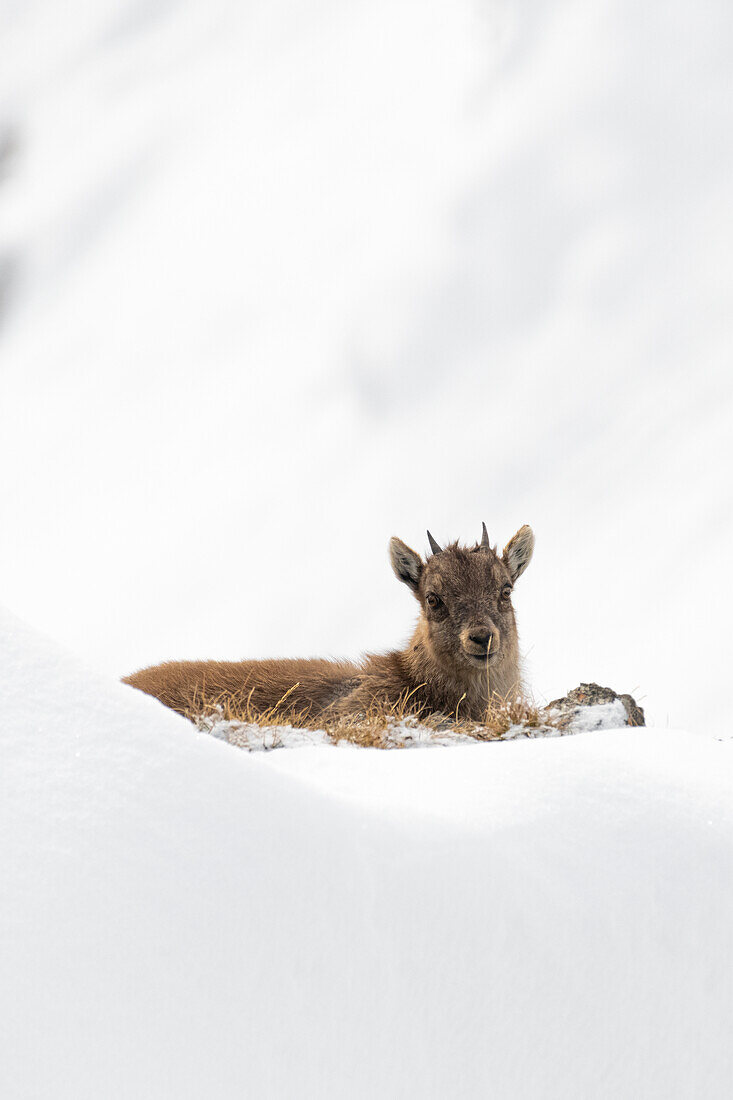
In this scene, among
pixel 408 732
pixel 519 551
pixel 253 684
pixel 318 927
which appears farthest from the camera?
pixel 519 551

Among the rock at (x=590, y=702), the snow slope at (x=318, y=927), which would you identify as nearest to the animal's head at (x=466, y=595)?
the rock at (x=590, y=702)

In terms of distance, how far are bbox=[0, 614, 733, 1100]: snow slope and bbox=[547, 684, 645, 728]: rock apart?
8.95ft

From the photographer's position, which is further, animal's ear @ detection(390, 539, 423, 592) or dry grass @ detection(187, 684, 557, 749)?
animal's ear @ detection(390, 539, 423, 592)

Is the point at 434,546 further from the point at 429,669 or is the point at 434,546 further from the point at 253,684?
the point at 253,684

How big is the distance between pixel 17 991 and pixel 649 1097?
2.04 m

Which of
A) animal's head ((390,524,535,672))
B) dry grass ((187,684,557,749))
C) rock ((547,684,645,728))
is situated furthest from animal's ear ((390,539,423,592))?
rock ((547,684,645,728))

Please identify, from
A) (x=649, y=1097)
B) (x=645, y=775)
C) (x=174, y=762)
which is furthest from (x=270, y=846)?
(x=645, y=775)

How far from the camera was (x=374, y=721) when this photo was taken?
661cm

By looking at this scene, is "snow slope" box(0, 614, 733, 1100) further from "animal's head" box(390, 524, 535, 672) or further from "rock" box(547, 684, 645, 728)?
"animal's head" box(390, 524, 535, 672)

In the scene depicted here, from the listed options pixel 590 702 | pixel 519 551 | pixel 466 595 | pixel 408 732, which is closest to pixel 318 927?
pixel 408 732

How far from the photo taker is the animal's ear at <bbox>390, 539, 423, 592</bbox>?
8133 millimetres

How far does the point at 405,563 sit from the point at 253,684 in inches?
69.8

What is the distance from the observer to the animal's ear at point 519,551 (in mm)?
8289

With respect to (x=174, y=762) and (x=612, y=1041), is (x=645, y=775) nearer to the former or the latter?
(x=612, y=1041)
